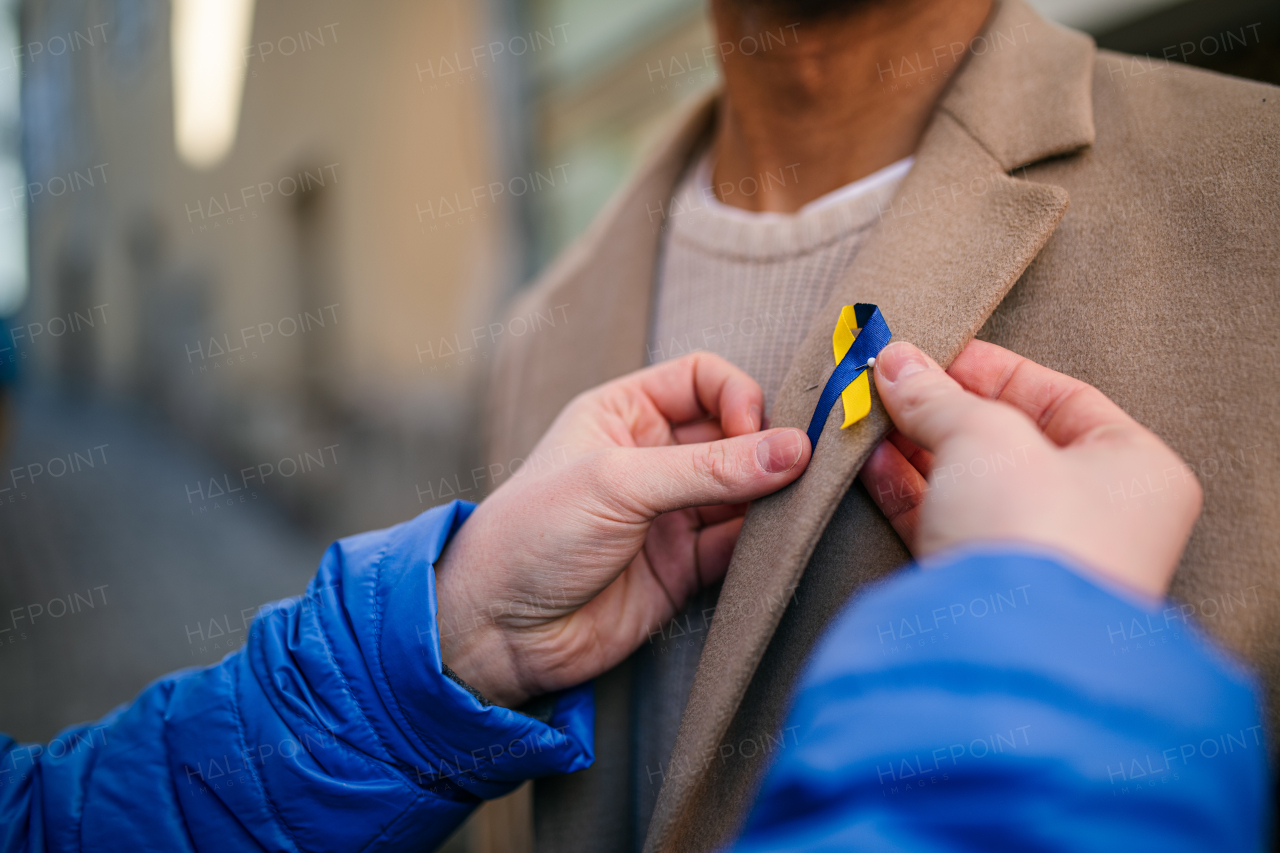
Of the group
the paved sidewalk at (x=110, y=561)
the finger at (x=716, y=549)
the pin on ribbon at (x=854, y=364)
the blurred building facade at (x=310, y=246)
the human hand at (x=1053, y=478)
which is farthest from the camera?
the blurred building facade at (x=310, y=246)

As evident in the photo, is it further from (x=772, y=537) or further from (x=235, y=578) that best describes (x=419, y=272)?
(x=772, y=537)

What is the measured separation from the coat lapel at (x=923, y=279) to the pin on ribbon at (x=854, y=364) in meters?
0.02

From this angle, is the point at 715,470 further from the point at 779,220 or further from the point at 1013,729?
the point at 779,220

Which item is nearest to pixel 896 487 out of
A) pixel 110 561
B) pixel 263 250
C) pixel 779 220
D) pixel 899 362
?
pixel 899 362

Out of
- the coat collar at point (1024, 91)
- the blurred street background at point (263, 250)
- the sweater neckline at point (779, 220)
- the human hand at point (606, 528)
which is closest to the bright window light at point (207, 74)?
the blurred street background at point (263, 250)

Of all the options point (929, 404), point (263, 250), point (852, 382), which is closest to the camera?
point (929, 404)

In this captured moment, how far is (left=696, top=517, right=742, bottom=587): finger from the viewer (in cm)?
100

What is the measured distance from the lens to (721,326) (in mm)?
1171

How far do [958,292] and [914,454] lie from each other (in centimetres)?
19

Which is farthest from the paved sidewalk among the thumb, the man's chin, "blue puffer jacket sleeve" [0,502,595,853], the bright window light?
the man's chin

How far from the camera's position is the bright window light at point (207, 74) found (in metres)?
4.23

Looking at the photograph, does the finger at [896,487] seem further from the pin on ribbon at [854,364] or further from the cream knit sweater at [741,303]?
the cream knit sweater at [741,303]

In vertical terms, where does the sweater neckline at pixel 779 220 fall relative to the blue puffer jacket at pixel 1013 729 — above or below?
above

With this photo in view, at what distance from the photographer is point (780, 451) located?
79cm
